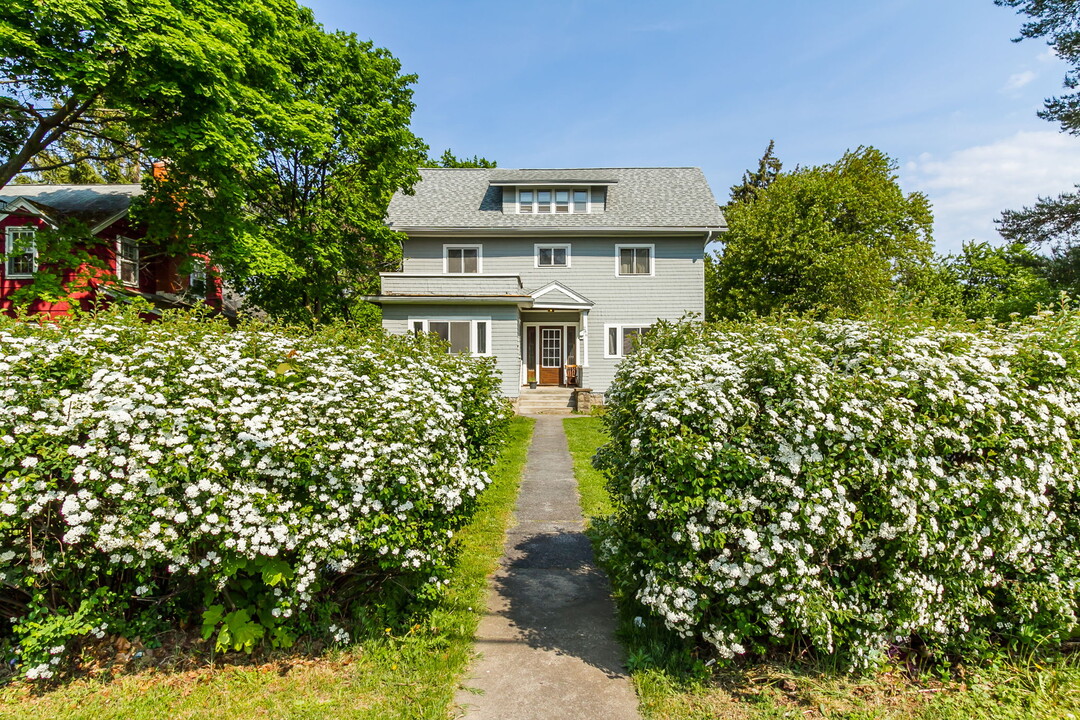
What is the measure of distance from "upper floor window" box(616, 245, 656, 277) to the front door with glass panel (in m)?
3.32

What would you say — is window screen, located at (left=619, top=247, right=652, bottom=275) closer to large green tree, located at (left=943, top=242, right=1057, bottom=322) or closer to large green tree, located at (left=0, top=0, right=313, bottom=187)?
large green tree, located at (left=943, top=242, right=1057, bottom=322)

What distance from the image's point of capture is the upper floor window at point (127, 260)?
16.3 metres

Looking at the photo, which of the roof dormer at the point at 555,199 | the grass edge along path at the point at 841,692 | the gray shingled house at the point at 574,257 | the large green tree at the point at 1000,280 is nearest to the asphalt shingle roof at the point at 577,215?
the gray shingled house at the point at 574,257

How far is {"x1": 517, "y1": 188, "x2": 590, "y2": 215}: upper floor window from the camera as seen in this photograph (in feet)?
65.7

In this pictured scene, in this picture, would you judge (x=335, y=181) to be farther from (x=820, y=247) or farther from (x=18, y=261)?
(x=820, y=247)

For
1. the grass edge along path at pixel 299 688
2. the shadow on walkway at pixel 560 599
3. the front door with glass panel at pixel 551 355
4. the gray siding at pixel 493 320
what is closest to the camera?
the grass edge along path at pixel 299 688

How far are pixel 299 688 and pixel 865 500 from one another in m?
3.85

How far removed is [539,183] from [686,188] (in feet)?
21.4

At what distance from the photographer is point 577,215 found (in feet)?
65.1

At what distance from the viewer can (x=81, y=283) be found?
13.6m

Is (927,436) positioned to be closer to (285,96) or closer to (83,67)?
(83,67)

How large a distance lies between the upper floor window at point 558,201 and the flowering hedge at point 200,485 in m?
17.5

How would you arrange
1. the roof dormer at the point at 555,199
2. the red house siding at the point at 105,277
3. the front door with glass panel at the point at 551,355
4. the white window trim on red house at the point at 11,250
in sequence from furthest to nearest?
the roof dormer at the point at 555,199 < the front door with glass panel at the point at 551,355 < the white window trim on red house at the point at 11,250 < the red house siding at the point at 105,277

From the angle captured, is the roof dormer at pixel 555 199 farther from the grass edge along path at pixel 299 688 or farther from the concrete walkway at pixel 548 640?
the grass edge along path at pixel 299 688
